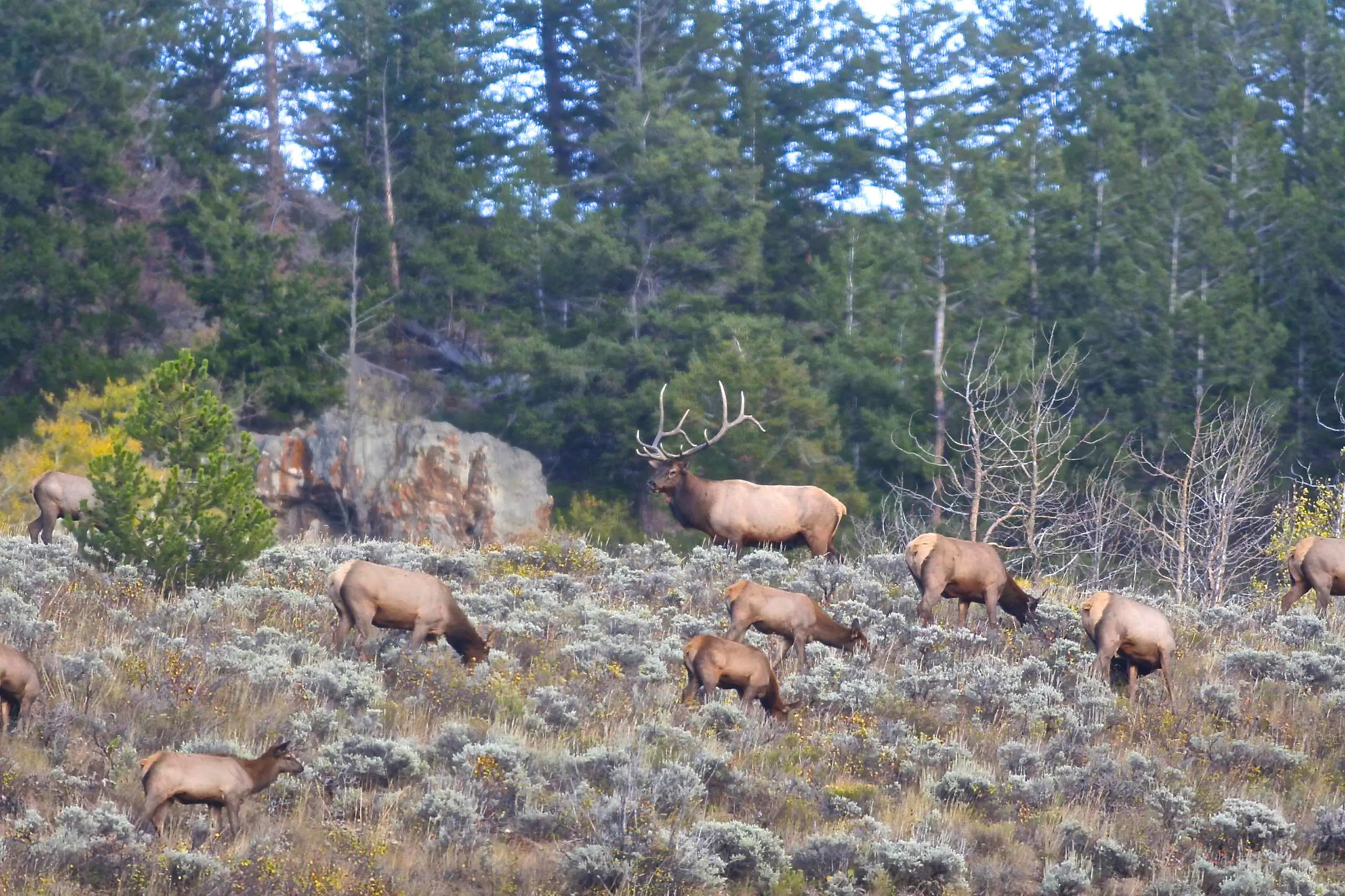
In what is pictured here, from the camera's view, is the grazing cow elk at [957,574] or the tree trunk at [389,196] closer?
the grazing cow elk at [957,574]

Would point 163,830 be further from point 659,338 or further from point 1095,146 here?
point 1095,146

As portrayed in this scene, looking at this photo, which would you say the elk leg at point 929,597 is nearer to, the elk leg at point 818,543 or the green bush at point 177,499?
the elk leg at point 818,543

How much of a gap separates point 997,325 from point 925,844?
104 ft

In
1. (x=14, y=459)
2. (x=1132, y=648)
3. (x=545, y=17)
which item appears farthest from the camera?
(x=545, y=17)

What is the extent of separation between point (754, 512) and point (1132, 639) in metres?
5.69


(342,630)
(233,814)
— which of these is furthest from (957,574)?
(233,814)

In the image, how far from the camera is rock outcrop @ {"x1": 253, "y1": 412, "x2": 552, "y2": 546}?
122 ft

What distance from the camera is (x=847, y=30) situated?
4888 centimetres

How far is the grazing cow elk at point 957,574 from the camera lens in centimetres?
1385

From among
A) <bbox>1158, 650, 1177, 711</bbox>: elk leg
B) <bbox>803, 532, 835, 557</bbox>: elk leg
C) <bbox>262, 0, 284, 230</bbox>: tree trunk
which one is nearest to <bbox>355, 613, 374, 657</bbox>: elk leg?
<bbox>1158, 650, 1177, 711</bbox>: elk leg

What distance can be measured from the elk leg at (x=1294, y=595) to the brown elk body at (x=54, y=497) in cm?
1181

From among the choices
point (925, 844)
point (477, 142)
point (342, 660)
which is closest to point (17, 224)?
point (477, 142)

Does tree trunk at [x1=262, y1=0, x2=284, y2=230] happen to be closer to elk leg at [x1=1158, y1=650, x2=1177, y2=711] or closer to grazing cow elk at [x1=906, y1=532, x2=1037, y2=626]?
grazing cow elk at [x1=906, y1=532, x2=1037, y2=626]

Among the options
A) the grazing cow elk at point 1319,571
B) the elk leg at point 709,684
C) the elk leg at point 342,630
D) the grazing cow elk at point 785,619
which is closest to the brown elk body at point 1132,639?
the grazing cow elk at point 785,619
